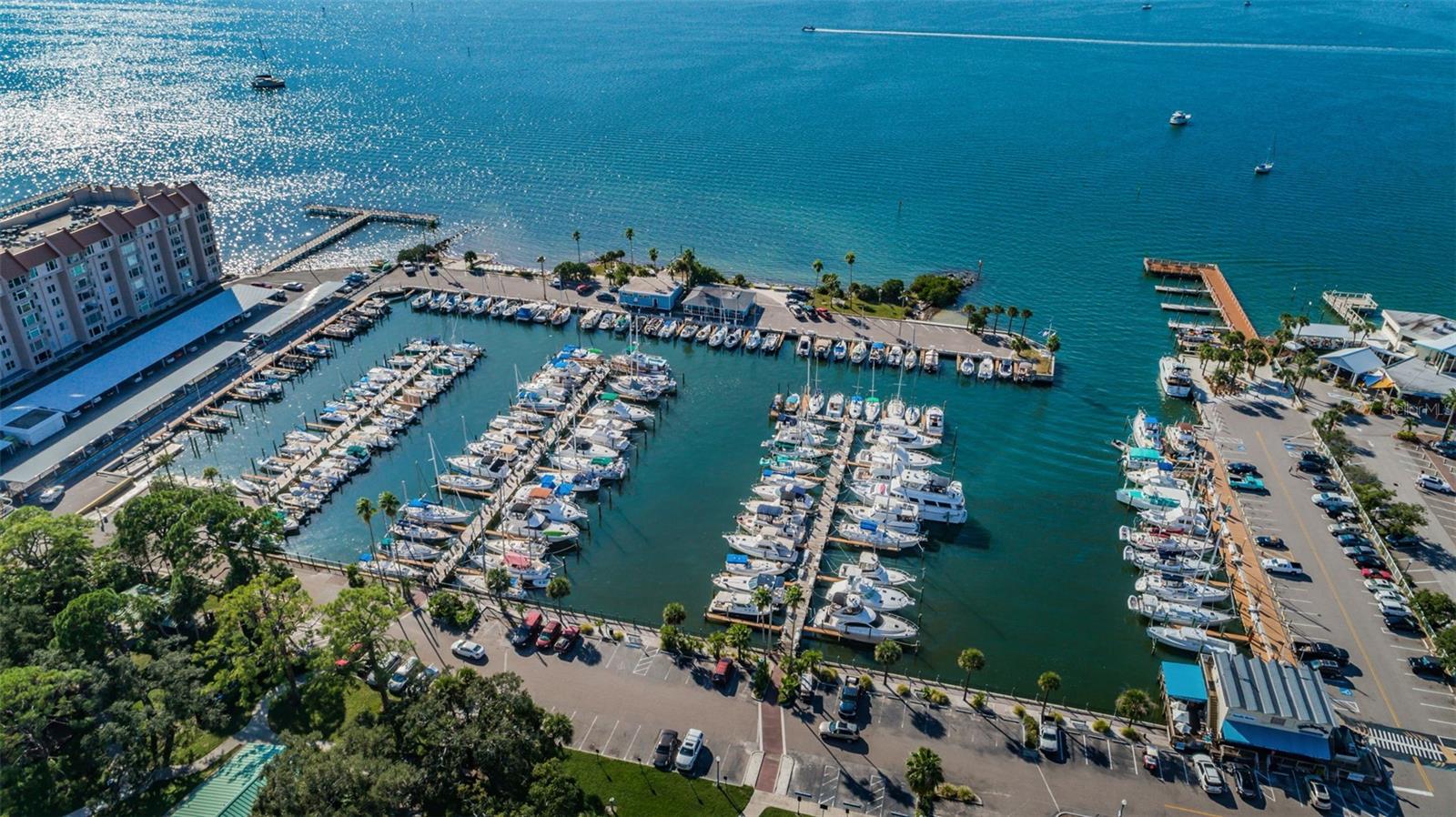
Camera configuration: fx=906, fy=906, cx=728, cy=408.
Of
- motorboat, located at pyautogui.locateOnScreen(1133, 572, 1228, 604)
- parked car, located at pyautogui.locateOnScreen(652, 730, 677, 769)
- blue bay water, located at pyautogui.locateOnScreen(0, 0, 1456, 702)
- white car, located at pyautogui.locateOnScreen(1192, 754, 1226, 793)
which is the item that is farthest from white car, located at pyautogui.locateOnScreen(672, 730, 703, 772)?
motorboat, located at pyautogui.locateOnScreen(1133, 572, 1228, 604)

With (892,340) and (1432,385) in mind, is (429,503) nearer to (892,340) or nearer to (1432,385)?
(892,340)

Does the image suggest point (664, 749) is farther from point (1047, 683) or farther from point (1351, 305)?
point (1351, 305)

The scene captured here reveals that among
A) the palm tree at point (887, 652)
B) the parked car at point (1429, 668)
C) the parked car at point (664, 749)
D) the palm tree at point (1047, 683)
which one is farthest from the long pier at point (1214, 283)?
the parked car at point (664, 749)

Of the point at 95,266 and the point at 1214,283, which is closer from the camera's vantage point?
the point at 95,266

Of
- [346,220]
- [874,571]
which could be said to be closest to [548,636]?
[874,571]

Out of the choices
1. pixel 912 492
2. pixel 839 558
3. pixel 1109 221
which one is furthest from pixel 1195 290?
pixel 839 558

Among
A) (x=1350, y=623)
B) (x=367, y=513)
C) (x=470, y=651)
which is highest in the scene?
(x=367, y=513)
